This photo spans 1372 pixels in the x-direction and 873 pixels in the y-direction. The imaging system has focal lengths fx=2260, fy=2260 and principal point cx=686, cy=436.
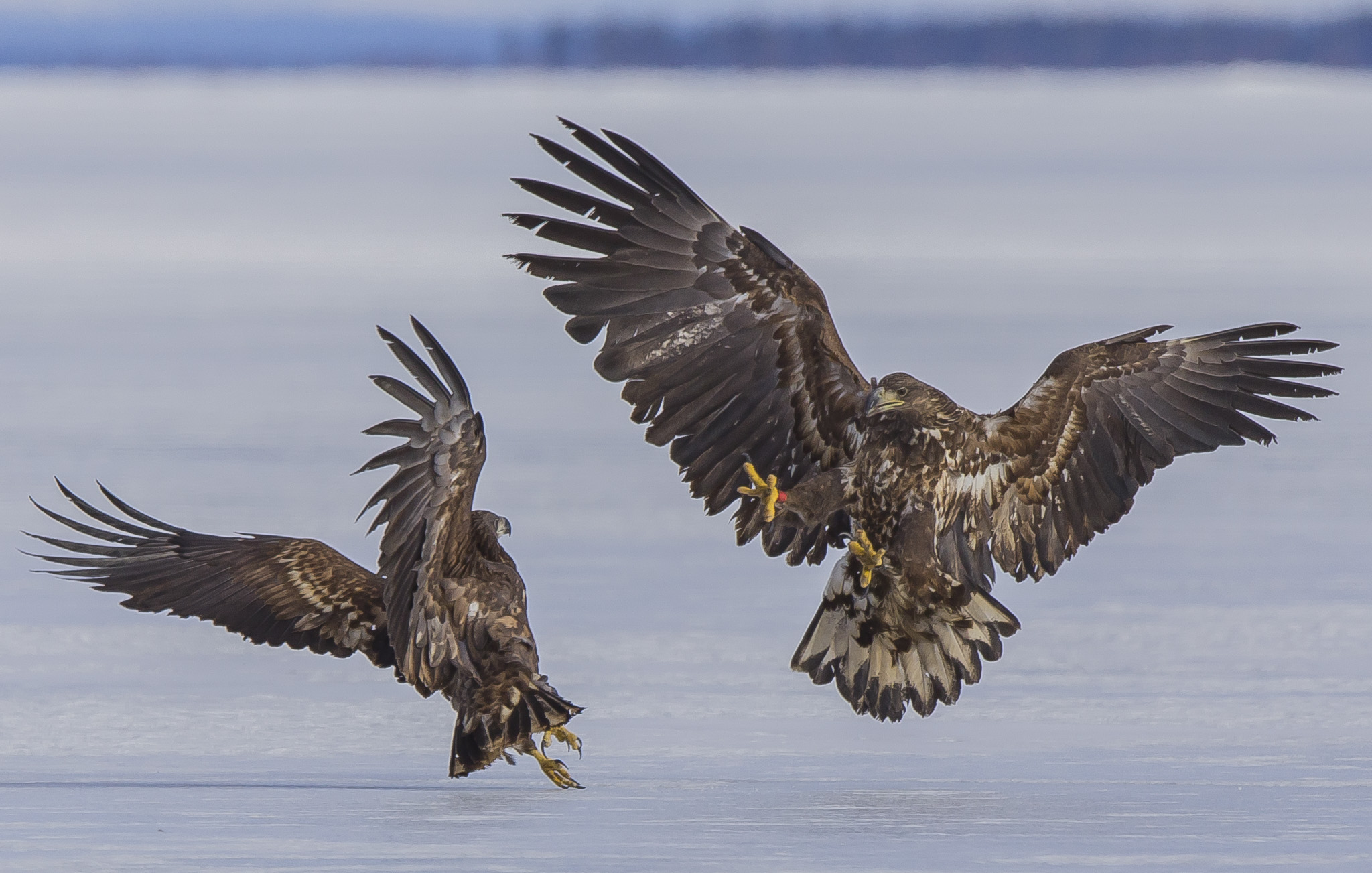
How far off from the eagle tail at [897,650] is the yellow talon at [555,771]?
2.67ft

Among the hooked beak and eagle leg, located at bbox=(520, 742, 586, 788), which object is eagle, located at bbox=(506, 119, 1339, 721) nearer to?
the hooked beak

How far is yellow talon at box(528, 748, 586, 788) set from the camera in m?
5.41

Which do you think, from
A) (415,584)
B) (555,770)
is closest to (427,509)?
(415,584)

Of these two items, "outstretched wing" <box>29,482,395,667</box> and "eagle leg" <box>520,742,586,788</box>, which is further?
"outstretched wing" <box>29,482,395,667</box>

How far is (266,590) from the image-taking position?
228 inches

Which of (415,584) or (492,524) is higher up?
(492,524)

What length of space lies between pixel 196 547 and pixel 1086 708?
2.39 meters

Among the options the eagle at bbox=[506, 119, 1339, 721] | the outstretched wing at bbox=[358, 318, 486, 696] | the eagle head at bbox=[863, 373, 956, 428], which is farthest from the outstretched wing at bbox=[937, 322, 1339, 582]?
the outstretched wing at bbox=[358, 318, 486, 696]

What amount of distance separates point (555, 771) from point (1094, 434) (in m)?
1.82

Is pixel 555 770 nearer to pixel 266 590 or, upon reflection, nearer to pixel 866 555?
pixel 266 590

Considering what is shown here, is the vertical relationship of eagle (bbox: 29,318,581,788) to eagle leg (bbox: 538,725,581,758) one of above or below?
above

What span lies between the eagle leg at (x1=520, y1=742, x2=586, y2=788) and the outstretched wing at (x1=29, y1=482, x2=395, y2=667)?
1.83 feet

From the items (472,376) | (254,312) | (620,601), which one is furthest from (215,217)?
Result: (620,601)

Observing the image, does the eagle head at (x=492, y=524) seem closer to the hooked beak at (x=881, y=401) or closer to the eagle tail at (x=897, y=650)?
the eagle tail at (x=897, y=650)
